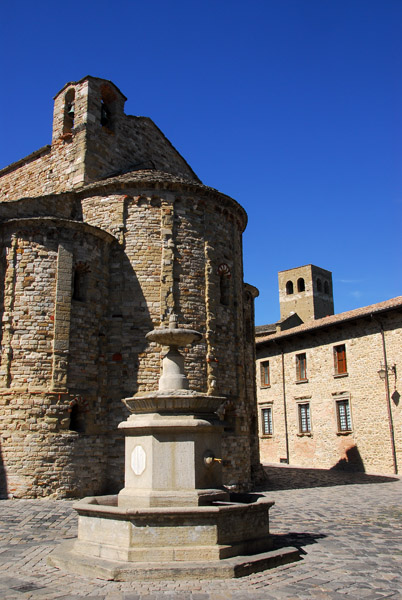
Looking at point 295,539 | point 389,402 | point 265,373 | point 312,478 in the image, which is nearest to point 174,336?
point 295,539

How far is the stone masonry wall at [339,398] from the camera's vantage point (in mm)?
23797

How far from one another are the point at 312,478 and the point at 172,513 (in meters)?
16.1

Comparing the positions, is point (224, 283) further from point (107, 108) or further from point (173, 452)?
point (173, 452)

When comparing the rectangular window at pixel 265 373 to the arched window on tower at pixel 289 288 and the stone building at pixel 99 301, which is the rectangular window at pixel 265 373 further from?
the arched window on tower at pixel 289 288

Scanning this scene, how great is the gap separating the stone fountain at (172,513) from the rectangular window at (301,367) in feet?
70.0

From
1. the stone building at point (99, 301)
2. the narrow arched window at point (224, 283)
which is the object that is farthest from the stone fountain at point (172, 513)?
the narrow arched window at point (224, 283)

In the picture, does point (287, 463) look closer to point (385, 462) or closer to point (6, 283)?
point (385, 462)

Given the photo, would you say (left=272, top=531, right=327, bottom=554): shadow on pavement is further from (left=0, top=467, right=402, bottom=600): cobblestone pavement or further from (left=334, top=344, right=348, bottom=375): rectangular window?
(left=334, top=344, right=348, bottom=375): rectangular window

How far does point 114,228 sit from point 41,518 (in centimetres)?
971

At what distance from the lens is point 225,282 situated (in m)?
19.2

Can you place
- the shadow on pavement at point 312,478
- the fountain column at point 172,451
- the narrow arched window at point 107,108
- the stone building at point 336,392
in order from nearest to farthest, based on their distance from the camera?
the fountain column at point 172,451
the shadow on pavement at point 312,478
the narrow arched window at point 107,108
the stone building at point 336,392

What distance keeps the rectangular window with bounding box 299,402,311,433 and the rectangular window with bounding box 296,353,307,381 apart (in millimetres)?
1465

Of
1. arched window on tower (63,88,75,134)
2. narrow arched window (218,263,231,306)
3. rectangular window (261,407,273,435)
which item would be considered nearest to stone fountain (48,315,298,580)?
narrow arched window (218,263,231,306)

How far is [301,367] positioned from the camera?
29219 millimetres
